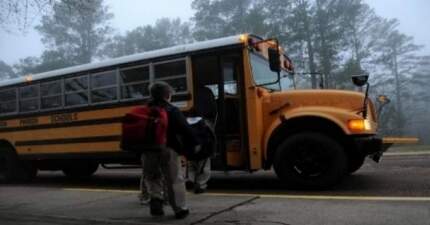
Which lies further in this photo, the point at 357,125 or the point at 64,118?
the point at 64,118

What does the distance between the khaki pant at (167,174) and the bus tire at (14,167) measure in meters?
6.70

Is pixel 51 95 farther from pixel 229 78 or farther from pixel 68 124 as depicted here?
pixel 229 78

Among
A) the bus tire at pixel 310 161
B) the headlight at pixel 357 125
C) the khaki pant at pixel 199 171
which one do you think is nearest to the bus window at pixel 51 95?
the khaki pant at pixel 199 171

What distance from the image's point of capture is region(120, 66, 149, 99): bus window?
1015cm

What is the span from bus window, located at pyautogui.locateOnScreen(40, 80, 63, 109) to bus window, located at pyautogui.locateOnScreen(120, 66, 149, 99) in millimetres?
1754

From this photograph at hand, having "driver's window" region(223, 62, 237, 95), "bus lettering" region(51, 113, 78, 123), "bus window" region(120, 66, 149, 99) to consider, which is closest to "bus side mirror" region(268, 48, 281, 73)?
"driver's window" region(223, 62, 237, 95)

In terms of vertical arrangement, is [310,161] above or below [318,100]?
below

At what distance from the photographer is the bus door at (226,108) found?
909 cm

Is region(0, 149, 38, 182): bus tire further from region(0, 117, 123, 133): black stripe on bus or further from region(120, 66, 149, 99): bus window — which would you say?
region(120, 66, 149, 99): bus window

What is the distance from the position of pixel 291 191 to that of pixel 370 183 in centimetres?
130

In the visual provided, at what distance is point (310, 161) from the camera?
28.0 ft

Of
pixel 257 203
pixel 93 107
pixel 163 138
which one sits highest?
pixel 93 107

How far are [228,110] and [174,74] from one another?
3.82 feet

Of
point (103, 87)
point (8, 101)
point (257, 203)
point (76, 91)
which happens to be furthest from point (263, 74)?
point (8, 101)
